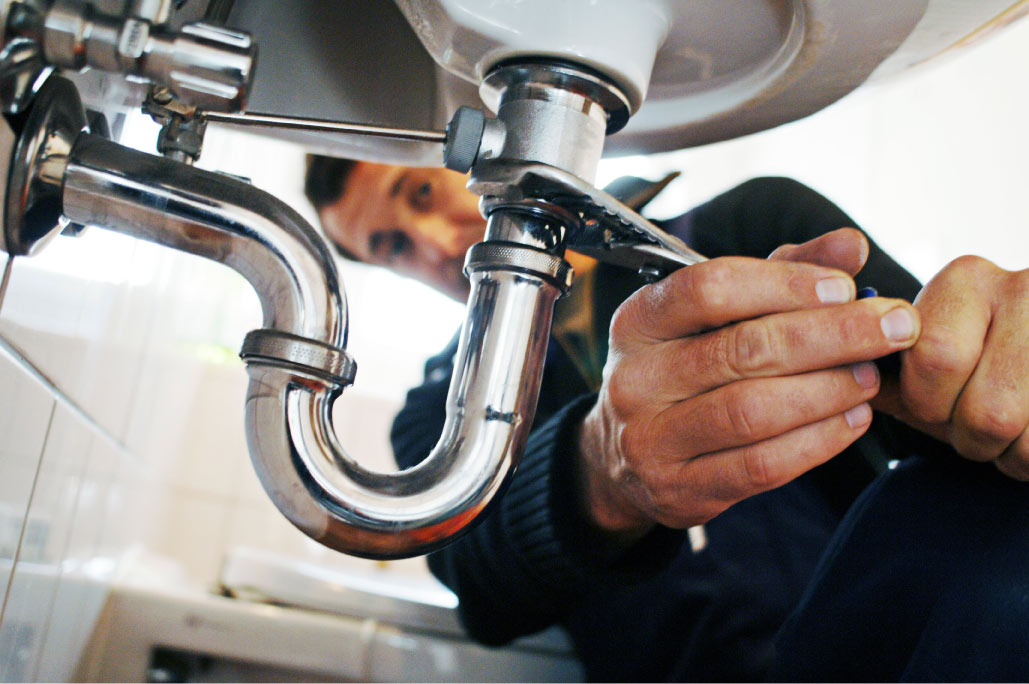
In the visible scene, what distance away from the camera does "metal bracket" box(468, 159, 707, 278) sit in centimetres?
23

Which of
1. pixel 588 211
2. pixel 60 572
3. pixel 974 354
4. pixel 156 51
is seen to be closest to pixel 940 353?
pixel 974 354

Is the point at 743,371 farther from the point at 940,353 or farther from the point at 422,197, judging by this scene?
the point at 422,197

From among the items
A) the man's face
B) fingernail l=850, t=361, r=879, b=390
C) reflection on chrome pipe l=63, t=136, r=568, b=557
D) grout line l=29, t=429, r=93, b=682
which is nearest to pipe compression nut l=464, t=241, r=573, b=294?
reflection on chrome pipe l=63, t=136, r=568, b=557

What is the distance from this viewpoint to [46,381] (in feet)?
1.01

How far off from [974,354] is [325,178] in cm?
57

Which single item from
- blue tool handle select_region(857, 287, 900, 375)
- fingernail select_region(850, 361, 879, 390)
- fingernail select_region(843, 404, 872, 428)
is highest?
blue tool handle select_region(857, 287, 900, 375)

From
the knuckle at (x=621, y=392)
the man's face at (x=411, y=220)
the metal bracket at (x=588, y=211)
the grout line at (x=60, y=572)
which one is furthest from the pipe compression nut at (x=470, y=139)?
the man's face at (x=411, y=220)

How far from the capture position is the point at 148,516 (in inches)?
38.8

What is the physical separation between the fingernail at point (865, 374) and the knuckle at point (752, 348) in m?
0.03

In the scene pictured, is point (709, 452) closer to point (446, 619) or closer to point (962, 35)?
point (962, 35)

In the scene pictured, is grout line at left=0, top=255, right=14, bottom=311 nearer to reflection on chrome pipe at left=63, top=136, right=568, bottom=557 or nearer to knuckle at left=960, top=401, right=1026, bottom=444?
reflection on chrome pipe at left=63, top=136, right=568, bottom=557

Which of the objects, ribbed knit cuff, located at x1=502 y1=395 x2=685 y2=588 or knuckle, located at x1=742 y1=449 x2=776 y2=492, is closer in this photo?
knuckle, located at x1=742 y1=449 x2=776 y2=492

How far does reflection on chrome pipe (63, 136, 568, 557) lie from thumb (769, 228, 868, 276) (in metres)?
0.10

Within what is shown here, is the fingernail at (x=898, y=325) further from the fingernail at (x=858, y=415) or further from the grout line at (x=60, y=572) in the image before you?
the grout line at (x=60, y=572)
